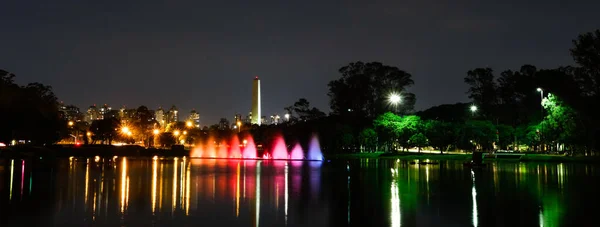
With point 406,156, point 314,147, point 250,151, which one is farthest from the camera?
point 250,151

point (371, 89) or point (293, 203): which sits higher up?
point (371, 89)

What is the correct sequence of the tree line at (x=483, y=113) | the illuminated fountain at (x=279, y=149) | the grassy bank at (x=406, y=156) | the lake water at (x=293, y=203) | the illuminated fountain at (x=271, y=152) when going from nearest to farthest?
the lake water at (x=293, y=203), the tree line at (x=483, y=113), the grassy bank at (x=406, y=156), the illuminated fountain at (x=271, y=152), the illuminated fountain at (x=279, y=149)

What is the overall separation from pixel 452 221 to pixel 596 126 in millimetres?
45015

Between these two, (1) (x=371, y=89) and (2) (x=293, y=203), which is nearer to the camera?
(2) (x=293, y=203)

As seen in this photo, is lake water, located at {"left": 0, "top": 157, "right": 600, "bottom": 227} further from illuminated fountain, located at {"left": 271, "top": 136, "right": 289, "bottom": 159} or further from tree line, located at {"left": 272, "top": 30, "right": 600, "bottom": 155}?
illuminated fountain, located at {"left": 271, "top": 136, "right": 289, "bottom": 159}

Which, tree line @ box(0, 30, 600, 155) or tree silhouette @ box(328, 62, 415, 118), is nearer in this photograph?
tree line @ box(0, 30, 600, 155)

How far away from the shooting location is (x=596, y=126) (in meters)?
54.4

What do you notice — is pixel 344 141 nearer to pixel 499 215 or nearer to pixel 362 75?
pixel 362 75

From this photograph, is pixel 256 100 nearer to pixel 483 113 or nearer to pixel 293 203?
pixel 483 113

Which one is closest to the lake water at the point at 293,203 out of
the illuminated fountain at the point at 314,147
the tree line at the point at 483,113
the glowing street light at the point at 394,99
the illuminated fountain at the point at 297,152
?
the tree line at the point at 483,113

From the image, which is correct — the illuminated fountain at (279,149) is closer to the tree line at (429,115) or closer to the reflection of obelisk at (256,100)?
the tree line at (429,115)

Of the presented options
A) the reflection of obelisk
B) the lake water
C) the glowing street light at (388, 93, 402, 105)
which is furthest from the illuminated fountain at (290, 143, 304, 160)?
the lake water

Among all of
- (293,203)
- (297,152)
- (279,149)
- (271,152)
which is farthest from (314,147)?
(293,203)

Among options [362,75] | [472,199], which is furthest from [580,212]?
[362,75]
